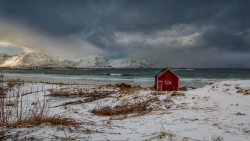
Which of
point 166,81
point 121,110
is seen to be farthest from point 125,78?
point 121,110

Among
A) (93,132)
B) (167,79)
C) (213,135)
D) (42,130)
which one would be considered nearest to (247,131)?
(213,135)

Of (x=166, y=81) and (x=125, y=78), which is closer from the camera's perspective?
(x=166, y=81)

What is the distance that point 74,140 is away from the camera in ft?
→ 8.67

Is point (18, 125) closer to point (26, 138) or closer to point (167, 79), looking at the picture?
point (26, 138)

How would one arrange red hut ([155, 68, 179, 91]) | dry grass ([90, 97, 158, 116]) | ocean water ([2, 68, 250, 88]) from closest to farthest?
dry grass ([90, 97, 158, 116])
red hut ([155, 68, 179, 91])
ocean water ([2, 68, 250, 88])

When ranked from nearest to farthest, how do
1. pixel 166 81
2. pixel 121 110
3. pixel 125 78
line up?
pixel 121 110, pixel 166 81, pixel 125 78

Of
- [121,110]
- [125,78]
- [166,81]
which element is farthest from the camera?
[125,78]

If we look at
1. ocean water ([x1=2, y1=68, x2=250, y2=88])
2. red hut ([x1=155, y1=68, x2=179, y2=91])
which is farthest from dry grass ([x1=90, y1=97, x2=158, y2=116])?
red hut ([x1=155, y1=68, x2=179, y2=91])

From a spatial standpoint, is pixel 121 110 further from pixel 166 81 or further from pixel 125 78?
pixel 125 78

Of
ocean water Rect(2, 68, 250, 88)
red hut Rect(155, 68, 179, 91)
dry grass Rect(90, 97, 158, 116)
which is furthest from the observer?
ocean water Rect(2, 68, 250, 88)

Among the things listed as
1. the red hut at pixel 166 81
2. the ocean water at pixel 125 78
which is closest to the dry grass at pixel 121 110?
the ocean water at pixel 125 78

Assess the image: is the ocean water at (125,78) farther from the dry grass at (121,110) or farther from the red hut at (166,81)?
the dry grass at (121,110)

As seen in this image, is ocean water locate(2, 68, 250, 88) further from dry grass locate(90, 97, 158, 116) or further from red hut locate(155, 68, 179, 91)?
dry grass locate(90, 97, 158, 116)

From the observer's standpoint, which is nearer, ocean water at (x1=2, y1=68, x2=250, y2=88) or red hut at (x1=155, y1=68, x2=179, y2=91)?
red hut at (x1=155, y1=68, x2=179, y2=91)
